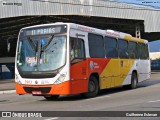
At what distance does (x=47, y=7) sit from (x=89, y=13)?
Answer: 478 centimetres

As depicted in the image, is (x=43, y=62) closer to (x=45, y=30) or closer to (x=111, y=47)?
(x=45, y=30)

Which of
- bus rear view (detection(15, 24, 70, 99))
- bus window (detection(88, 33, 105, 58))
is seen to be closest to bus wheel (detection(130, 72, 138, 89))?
bus window (detection(88, 33, 105, 58))

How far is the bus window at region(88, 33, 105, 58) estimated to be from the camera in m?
17.2

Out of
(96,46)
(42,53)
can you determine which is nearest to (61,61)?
(42,53)

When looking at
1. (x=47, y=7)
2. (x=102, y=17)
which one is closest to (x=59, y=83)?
(x=47, y=7)

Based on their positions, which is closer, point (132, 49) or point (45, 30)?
point (45, 30)

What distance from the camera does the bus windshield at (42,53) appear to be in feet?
50.2

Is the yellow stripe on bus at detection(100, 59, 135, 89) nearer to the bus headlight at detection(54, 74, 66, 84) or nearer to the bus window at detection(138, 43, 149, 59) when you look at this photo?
the bus window at detection(138, 43, 149, 59)

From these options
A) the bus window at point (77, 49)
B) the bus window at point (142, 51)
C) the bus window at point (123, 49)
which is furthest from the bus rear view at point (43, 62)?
the bus window at point (142, 51)

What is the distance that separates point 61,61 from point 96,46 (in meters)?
2.96

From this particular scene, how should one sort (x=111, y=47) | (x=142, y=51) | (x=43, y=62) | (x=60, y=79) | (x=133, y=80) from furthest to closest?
(x=142, y=51), (x=133, y=80), (x=111, y=47), (x=43, y=62), (x=60, y=79)

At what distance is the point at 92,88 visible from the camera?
17.1 meters

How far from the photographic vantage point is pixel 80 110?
12.3 meters

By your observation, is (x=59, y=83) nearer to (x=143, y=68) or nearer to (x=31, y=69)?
(x=31, y=69)
